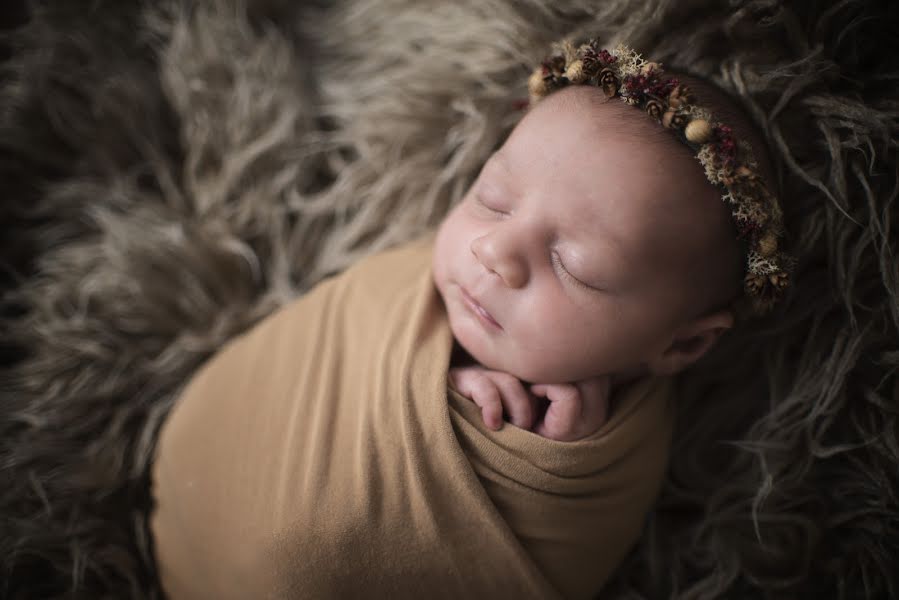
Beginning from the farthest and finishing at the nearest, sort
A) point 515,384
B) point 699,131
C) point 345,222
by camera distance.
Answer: point 345,222 < point 515,384 < point 699,131

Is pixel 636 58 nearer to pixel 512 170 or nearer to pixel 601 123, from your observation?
pixel 601 123

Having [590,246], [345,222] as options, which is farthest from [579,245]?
[345,222]

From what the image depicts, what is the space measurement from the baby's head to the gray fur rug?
20 centimetres

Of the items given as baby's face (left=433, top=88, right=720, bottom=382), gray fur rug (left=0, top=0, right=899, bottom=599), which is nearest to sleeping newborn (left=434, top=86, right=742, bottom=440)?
baby's face (left=433, top=88, right=720, bottom=382)

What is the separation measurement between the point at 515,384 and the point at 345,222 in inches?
20.2

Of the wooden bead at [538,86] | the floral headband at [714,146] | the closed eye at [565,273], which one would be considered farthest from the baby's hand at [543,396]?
the wooden bead at [538,86]

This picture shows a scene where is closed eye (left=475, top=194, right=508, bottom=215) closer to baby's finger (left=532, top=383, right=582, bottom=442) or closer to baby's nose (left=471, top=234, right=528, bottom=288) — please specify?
baby's nose (left=471, top=234, right=528, bottom=288)

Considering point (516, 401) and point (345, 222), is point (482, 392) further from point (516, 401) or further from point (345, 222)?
point (345, 222)

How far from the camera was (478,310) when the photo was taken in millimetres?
911

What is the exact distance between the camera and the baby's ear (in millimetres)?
908

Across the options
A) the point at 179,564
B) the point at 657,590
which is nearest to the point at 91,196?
the point at 179,564

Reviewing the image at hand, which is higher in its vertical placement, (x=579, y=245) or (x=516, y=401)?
(x=579, y=245)

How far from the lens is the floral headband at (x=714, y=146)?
0.83m

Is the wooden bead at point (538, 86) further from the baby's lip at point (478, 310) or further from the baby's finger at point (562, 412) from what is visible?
the baby's finger at point (562, 412)
